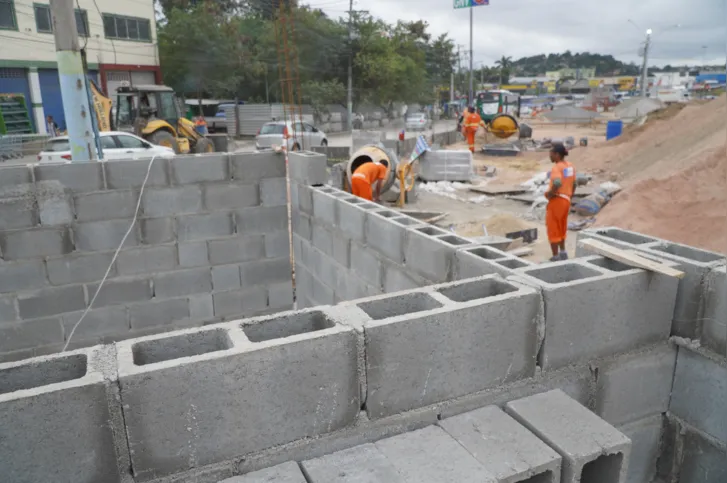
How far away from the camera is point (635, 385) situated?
3.12 metres

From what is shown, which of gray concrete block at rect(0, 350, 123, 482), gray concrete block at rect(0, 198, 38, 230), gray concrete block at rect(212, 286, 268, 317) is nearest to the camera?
gray concrete block at rect(0, 350, 123, 482)

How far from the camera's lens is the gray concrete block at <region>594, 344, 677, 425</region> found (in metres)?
3.06

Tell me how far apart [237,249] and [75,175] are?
187 centimetres

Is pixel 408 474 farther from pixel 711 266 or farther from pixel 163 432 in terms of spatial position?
pixel 711 266

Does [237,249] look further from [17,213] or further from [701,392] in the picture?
[701,392]

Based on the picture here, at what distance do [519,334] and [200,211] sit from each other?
4.48 metres

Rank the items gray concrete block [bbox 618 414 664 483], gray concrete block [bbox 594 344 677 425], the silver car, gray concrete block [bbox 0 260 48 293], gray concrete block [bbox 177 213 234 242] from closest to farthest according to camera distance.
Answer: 1. gray concrete block [bbox 594 344 677 425]
2. gray concrete block [bbox 618 414 664 483]
3. gray concrete block [bbox 0 260 48 293]
4. gray concrete block [bbox 177 213 234 242]
5. the silver car

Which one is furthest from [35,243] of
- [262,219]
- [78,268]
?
[262,219]

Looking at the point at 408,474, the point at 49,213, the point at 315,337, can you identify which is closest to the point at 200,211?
the point at 49,213

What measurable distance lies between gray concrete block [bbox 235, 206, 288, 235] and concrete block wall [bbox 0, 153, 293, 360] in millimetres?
12

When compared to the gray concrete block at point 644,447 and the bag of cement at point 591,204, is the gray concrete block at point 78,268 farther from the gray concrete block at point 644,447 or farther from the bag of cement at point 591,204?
the bag of cement at point 591,204

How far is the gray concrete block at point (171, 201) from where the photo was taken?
6078 millimetres

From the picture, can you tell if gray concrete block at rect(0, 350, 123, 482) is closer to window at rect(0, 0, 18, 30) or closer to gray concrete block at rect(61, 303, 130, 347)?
gray concrete block at rect(61, 303, 130, 347)

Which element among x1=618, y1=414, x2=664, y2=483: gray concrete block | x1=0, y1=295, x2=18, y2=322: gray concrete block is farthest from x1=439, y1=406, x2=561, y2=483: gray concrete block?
x1=0, y1=295, x2=18, y2=322: gray concrete block
